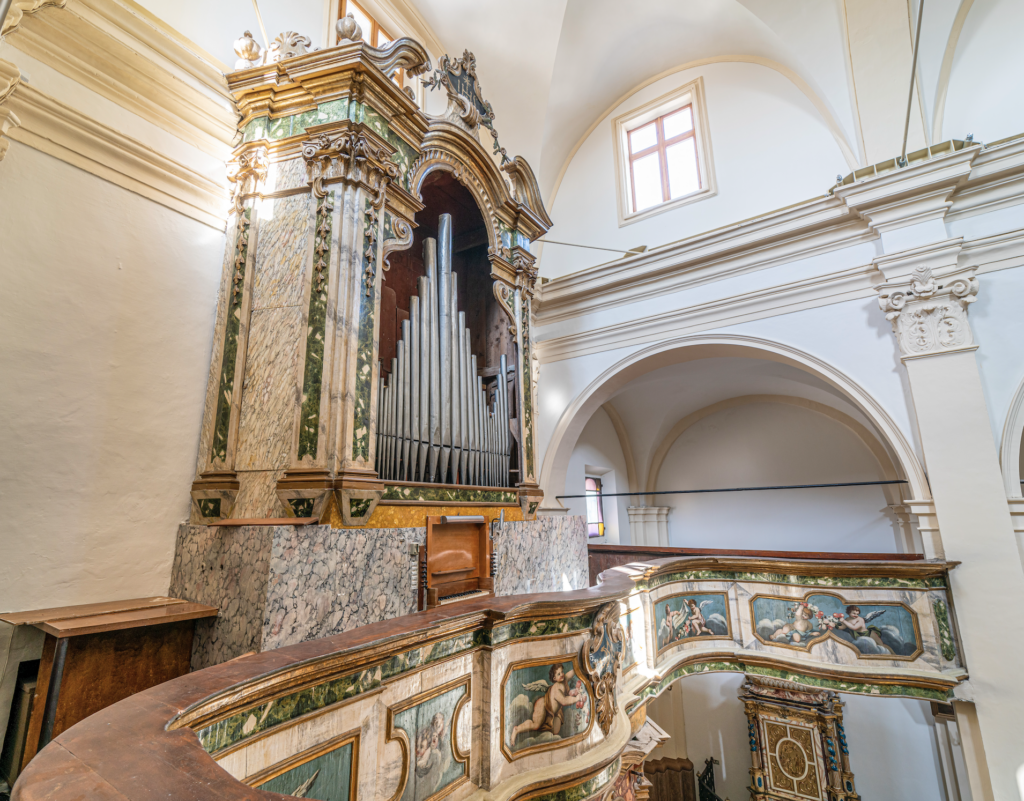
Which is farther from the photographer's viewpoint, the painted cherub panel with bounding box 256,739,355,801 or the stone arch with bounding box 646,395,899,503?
the stone arch with bounding box 646,395,899,503

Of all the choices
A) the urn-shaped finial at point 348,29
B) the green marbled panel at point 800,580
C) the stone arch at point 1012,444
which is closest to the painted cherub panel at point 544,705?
the green marbled panel at point 800,580

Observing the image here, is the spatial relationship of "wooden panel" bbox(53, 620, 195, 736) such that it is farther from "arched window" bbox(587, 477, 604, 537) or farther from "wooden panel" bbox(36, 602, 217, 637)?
"arched window" bbox(587, 477, 604, 537)

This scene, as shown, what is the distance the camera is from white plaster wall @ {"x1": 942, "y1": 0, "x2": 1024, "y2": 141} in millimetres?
5445

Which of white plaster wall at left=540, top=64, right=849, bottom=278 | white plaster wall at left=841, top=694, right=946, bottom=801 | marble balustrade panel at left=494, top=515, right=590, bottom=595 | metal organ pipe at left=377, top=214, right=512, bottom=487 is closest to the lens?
metal organ pipe at left=377, top=214, right=512, bottom=487

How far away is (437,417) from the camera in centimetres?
426

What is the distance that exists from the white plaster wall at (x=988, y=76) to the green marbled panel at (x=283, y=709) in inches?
289

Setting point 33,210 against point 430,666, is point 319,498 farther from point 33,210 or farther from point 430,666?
point 33,210

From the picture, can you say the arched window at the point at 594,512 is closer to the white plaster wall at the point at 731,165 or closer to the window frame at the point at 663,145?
the white plaster wall at the point at 731,165

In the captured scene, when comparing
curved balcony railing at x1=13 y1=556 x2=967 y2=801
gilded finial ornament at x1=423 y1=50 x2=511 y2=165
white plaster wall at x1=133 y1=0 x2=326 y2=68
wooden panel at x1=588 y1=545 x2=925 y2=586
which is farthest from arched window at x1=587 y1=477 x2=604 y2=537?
white plaster wall at x1=133 y1=0 x2=326 y2=68

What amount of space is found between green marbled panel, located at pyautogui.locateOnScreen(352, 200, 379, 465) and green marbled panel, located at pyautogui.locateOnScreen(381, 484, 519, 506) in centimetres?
35

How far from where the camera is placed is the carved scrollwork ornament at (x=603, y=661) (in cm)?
322

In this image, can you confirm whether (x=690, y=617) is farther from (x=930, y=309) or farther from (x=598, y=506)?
(x=598, y=506)

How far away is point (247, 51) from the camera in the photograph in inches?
155

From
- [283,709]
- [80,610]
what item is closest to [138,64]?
[80,610]
